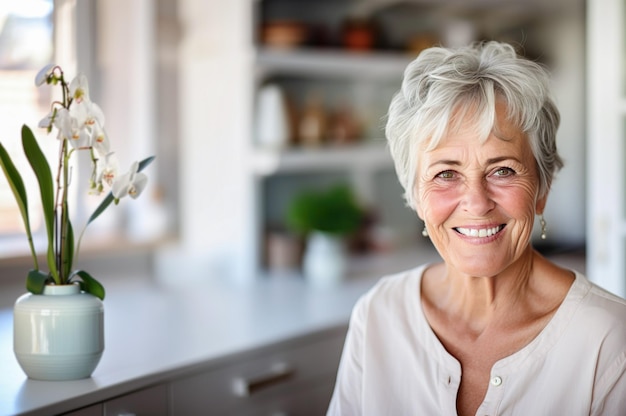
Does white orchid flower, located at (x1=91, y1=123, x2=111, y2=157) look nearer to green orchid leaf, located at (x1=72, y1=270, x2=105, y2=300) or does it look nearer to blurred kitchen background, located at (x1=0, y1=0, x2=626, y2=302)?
green orchid leaf, located at (x1=72, y1=270, x2=105, y2=300)

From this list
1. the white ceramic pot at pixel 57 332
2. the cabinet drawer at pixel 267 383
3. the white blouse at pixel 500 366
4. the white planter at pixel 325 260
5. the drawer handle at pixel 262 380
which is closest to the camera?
the white blouse at pixel 500 366

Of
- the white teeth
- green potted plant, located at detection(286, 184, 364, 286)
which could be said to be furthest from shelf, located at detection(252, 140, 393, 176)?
the white teeth

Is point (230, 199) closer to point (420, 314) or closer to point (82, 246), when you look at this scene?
point (82, 246)

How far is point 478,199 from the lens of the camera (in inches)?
58.5

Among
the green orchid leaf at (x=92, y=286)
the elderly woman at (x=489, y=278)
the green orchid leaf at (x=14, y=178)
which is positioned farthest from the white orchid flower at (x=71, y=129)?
the elderly woman at (x=489, y=278)

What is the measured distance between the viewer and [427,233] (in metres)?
1.67

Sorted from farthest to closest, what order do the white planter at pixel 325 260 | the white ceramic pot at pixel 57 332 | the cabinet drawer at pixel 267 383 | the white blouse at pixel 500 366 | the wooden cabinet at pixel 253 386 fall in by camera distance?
the white planter at pixel 325 260, the cabinet drawer at pixel 267 383, the wooden cabinet at pixel 253 386, the white ceramic pot at pixel 57 332, the white blouse at pixel 500 366

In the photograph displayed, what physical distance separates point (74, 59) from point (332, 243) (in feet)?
3.71

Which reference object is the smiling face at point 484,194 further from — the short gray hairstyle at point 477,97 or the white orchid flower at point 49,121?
the white orchid flower at point 49,121

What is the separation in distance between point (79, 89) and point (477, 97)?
746 mm

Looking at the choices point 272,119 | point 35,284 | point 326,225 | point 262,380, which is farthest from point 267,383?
point 272,119

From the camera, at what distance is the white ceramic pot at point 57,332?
1559 mm

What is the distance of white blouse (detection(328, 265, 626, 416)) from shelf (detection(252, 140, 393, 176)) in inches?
52.8

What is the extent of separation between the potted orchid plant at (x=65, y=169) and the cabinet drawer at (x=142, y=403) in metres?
0.22
